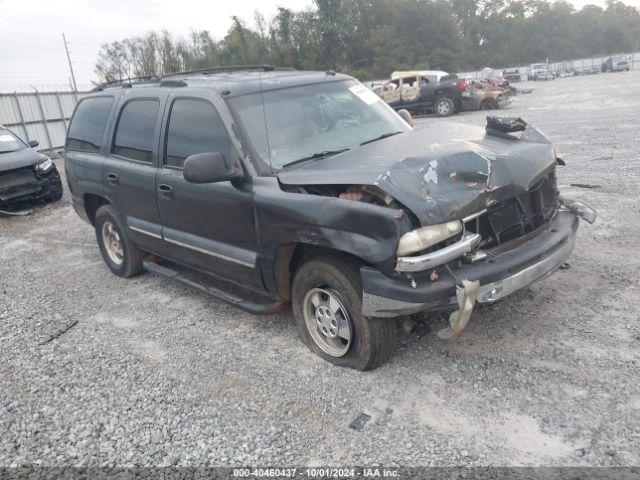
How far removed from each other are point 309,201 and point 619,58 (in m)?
53.8

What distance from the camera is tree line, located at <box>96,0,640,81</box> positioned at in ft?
183

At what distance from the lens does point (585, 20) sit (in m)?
88.6

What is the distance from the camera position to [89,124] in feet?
19.0

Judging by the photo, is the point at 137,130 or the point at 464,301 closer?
the point at 464,301

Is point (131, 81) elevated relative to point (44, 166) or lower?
elevated

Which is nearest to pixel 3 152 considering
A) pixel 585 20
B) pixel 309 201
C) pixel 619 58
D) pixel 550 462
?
pixel 309 201

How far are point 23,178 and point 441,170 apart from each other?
8884 mm

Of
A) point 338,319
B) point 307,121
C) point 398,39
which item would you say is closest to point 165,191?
point 307,121

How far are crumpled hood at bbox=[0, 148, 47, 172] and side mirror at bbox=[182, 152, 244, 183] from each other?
24.2 feet

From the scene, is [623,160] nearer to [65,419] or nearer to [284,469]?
[284,469]

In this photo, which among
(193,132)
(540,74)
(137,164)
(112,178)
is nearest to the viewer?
(193,132)

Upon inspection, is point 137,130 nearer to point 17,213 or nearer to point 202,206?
point 202,206

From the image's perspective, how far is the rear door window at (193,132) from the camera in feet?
13.4

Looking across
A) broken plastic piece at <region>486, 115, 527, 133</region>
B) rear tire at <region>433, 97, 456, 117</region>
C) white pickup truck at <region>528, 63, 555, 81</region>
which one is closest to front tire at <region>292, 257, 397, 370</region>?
broken plastic piece at <region>486, 115, 527, 133</region>
